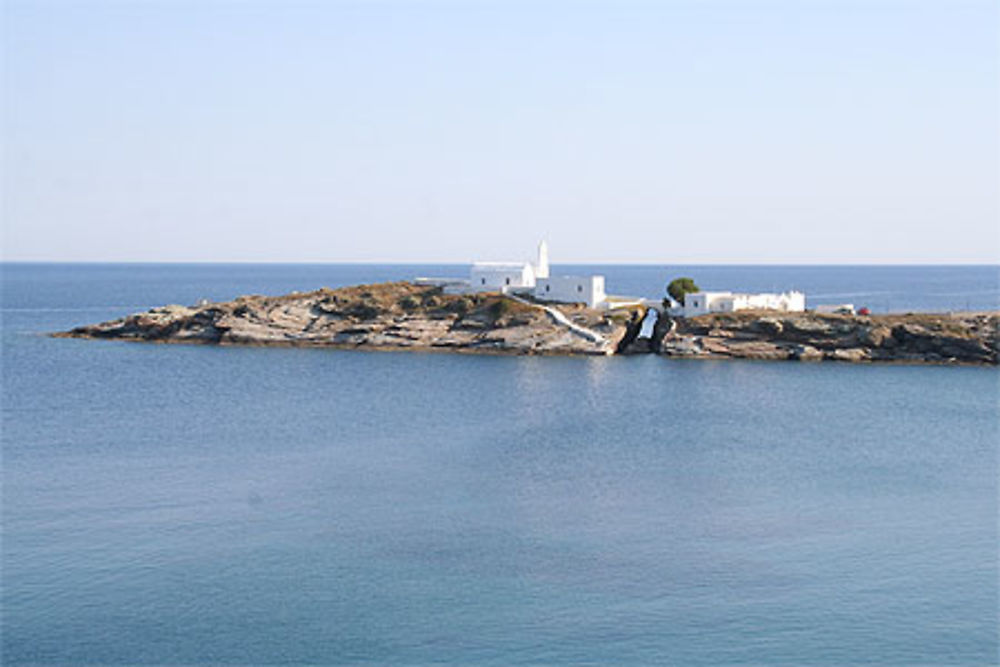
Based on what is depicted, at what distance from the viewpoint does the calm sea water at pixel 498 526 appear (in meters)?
34.0

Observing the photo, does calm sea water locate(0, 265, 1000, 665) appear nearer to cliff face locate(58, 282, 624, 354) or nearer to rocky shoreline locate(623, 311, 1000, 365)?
rocky shoreline locate(623, 311, 1000, 365)

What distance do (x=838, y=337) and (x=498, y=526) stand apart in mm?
69840

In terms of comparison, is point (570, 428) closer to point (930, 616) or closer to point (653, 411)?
point (653, 411)

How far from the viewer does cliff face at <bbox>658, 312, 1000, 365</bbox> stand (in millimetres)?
103500

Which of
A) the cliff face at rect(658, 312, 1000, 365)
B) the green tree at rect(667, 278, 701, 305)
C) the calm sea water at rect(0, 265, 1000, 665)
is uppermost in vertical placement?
the green tree at rect(667, 278, 701, 305)

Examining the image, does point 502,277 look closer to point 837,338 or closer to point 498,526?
point 837,338

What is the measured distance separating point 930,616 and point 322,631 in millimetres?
20532

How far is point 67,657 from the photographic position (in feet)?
106

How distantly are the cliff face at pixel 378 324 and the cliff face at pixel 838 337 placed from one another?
9.16 m

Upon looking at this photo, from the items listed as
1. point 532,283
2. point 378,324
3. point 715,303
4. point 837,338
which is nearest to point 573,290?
point 532,283

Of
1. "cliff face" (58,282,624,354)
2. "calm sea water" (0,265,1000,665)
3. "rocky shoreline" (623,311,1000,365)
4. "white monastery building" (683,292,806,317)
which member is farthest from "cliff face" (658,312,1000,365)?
"calm sea water" (0,265,1000,665)

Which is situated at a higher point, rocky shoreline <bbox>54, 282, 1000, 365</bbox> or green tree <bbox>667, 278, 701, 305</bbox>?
green tree <bbox>667, 278, 701, 305</bbox>

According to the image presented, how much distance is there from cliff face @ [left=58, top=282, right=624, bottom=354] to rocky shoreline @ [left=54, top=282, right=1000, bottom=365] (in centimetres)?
12

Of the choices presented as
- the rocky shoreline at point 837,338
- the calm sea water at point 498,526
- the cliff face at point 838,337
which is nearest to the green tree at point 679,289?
the rocky shoreline at point 837,338
